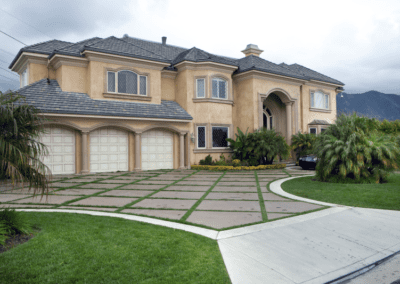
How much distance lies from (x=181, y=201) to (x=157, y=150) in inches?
374

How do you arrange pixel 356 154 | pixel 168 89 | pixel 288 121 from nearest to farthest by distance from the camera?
1. pixel 356 154
2. pixel 168 89
3. pixel 288 121

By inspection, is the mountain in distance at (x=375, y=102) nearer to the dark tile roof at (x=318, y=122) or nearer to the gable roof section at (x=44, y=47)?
the dark tile roof at (x=318, y=122)

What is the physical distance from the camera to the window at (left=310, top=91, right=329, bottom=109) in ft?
77.3

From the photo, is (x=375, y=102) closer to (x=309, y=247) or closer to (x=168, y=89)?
(x=168, y=89)

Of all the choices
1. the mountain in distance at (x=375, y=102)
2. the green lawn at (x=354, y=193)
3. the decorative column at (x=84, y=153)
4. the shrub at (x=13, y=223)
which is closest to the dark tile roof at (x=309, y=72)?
the green lawn at (x=354, y=193)

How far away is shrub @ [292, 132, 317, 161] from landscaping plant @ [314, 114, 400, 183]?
319 inches

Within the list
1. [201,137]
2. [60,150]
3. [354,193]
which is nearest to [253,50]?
[201,137]

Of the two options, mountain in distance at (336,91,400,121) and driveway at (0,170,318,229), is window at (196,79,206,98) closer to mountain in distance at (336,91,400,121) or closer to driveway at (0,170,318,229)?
driveway at (0,170,318,229)

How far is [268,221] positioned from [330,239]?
4.20ft

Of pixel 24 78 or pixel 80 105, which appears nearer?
pixel 80 105

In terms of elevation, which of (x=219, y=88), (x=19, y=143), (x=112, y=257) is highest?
(x=219, y=88)

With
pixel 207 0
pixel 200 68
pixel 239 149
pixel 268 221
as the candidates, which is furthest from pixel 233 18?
pixel 268 221

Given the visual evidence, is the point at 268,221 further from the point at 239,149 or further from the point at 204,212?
the point at 239,149

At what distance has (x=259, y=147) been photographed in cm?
1705
